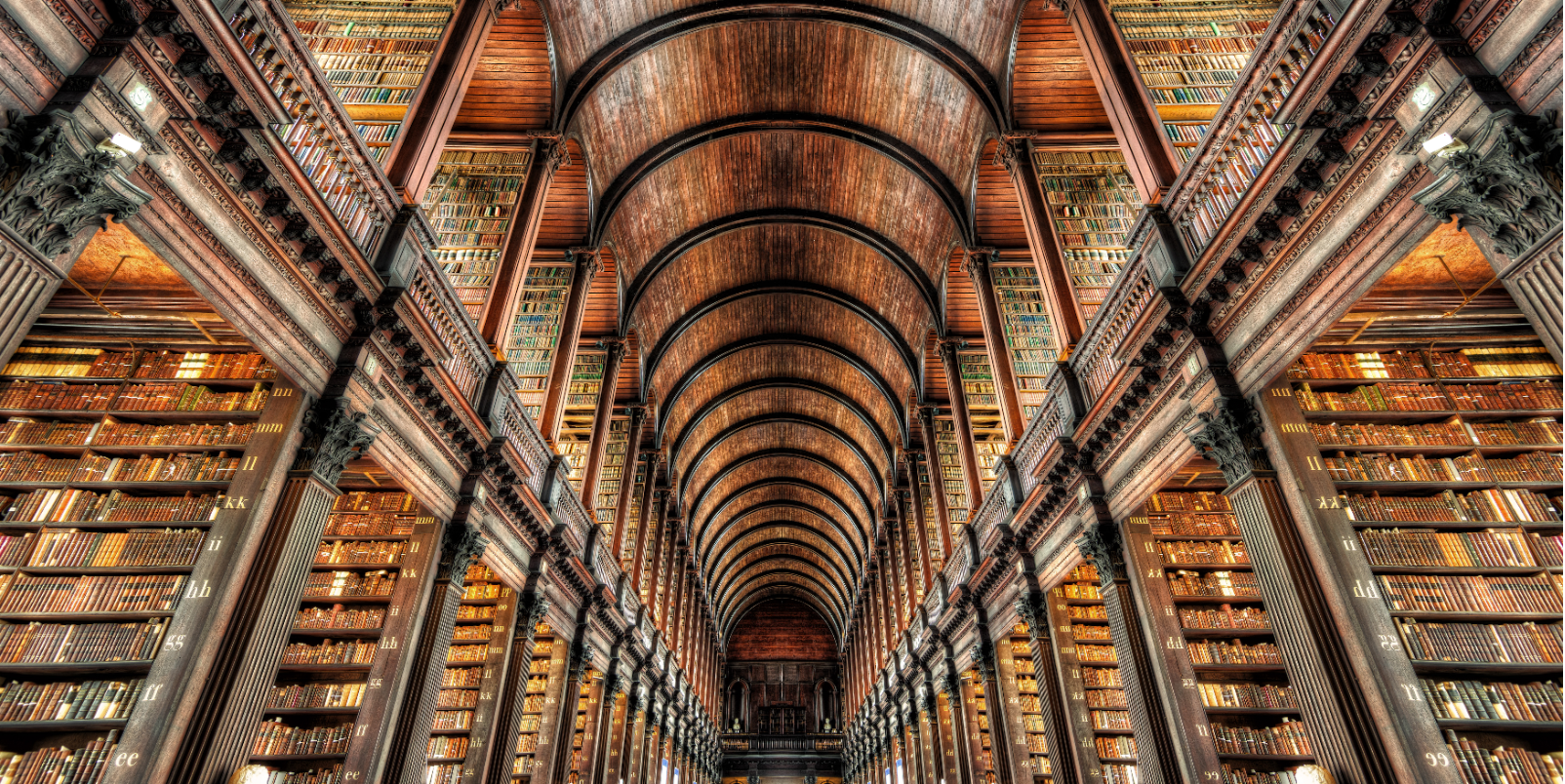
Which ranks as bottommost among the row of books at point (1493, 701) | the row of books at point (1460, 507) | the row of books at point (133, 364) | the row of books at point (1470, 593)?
the row of books at point (1493, 701)

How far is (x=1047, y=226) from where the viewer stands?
9695mm

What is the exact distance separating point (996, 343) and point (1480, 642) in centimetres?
Result: 754

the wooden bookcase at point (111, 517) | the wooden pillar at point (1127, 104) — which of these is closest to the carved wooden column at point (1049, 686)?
the wooden pillar at point (1127, 104)

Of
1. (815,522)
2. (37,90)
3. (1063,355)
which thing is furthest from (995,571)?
(815,522)

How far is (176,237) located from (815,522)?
30.2 m

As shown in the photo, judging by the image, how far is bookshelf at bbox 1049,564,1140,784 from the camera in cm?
827

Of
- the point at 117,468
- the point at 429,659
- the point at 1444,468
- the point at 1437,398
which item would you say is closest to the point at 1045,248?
the point at 1437,398

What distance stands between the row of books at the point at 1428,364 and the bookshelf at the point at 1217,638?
1.68m

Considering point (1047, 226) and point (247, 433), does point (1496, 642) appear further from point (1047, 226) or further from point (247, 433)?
point (247, 433)

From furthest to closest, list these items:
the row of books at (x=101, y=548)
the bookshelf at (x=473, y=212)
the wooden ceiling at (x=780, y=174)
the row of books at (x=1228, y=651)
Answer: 1. the wooden ceiling at (x=780, y=174)
2. the bookshelf at (x=473, y=212)
3. the row of books at (x=1228, y=651)
4. the row of books at (x=101, y=548)

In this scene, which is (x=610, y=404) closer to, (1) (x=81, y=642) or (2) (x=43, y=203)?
(1) (x=81, y=642)

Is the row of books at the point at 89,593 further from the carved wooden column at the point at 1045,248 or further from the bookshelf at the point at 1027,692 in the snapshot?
the bookshelf at the point at 1027,692

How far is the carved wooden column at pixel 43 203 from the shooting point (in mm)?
3146

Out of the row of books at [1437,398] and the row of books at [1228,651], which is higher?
the row of books at [1437,398]
